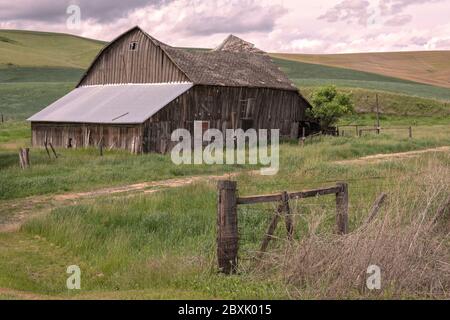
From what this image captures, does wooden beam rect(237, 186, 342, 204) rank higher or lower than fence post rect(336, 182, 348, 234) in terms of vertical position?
higher

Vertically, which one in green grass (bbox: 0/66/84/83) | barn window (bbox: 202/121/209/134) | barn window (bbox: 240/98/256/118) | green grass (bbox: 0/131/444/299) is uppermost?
green grass (bbox: 0/66/84/83)

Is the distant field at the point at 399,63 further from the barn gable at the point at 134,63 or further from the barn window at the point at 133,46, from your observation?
the barn window at the point at 133,46

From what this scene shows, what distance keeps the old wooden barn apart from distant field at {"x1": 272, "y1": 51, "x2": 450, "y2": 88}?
49.9 metres

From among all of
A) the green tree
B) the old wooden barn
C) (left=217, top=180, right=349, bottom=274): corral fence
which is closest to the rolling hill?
the green tree

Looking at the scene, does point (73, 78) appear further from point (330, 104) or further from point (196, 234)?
point (196, 234)

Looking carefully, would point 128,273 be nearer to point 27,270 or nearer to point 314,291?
point 27,270

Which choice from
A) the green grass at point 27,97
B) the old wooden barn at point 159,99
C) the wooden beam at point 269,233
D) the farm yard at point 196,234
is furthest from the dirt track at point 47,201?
the green grass at point 27,97

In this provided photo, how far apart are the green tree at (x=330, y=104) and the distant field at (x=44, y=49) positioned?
62251 mm

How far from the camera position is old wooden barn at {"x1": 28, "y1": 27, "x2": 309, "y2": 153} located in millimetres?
31156

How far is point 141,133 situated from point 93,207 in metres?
16.4

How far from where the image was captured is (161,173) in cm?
2245

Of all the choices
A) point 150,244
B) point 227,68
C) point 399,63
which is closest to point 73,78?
point 227,68

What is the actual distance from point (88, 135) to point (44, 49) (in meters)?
88.5

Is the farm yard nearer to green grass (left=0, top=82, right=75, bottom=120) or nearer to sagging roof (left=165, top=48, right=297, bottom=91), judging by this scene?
sagging roof (left=165, top=48, right=297, bottom=91)
